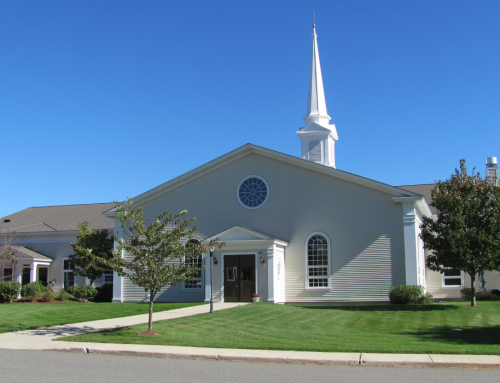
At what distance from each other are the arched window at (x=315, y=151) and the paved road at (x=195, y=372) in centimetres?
2265

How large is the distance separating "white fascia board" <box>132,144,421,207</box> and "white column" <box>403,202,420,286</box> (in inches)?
29.1

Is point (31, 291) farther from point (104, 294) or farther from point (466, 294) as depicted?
point (466, 294)

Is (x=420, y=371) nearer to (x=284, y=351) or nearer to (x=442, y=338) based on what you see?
(x=284, y=351)

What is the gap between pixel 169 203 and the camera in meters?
28.1

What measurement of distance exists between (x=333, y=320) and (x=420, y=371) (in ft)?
25.7

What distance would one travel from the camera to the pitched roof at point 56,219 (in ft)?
120

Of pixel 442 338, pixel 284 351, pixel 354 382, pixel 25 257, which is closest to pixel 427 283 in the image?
pixel 442 338

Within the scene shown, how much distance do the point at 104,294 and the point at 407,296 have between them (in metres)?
16.8

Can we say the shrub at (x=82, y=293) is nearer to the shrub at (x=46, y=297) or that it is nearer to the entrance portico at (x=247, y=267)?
the shrub at (x=46, y=297)

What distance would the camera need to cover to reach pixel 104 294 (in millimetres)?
29969

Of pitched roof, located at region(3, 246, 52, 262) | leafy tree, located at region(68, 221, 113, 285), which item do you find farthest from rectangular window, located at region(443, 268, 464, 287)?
pitched roof, located at region(3, 246, 52, 262)

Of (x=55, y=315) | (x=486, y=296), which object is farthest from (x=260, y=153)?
(x=486, y=296)

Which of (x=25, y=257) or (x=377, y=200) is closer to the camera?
(x=377, y=200)

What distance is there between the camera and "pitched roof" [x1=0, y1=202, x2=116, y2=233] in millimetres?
36531
